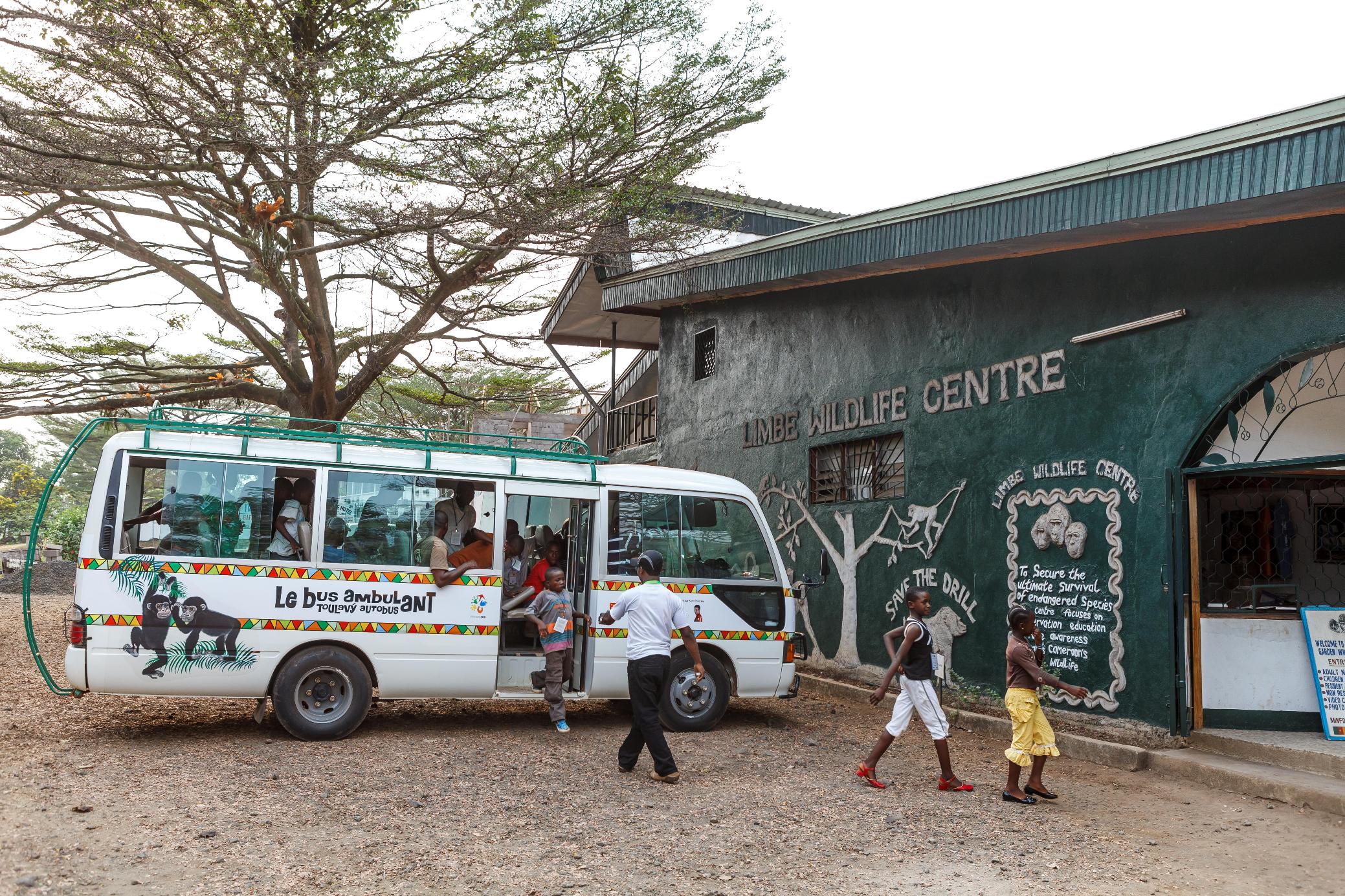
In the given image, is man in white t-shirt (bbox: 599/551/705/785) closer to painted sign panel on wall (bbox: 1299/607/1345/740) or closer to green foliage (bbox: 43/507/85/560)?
painted sign panel on wall (bbox: 1299/607/1345/740)

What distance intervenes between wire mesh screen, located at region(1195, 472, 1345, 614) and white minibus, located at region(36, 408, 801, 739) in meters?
4.50

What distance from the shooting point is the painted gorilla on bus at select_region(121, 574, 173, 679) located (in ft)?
24.1

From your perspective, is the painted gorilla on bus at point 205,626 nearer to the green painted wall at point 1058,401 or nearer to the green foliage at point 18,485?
the green painted wall at point 1058,401

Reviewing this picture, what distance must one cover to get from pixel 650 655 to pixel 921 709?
1.89 meters

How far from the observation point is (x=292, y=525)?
7957 mm

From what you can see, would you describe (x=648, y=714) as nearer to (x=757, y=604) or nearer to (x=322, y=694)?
(x=757, y=604)

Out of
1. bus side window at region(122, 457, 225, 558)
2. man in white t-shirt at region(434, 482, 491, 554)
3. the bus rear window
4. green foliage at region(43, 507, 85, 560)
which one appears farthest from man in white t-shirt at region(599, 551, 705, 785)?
green foliage at region(43, 507, 85, 560)

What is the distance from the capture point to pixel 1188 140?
23.5ft

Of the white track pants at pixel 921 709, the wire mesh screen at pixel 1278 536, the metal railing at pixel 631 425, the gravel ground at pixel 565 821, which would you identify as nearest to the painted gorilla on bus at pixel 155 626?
the gravel ground at pixel 565 821

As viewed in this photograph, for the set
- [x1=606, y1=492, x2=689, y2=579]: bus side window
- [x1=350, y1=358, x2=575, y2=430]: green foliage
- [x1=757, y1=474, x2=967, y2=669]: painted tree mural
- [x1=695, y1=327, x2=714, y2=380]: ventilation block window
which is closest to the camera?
[x1=606, y1=492, x2=689, y2=579]: bus side window

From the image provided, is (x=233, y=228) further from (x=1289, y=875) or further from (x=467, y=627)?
(x=1289, y=875)

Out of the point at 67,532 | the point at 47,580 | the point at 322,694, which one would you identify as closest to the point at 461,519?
the point at 322,694

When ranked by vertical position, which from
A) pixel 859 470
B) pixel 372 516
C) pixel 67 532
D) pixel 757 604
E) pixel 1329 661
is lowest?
pixel 1329 661

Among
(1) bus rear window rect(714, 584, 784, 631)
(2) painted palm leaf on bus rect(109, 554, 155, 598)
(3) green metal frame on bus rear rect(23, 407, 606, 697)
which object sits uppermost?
(3) green metal frame on bus rear rect(23, 407, 606, 697)
